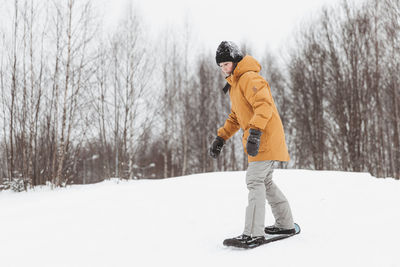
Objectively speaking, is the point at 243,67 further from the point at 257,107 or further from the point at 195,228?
the point at 195,228

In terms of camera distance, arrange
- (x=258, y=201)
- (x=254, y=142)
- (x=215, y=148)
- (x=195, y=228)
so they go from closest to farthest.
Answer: (x=254, y=142)
(x=258, y=201)
(x=215, y=148)
(x=195, y=228)

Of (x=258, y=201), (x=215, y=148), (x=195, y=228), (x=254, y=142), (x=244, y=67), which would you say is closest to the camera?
A: (x=254, y=142)

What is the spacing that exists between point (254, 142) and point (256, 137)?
4 cm

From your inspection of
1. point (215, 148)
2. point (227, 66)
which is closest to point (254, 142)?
point (215, 148)

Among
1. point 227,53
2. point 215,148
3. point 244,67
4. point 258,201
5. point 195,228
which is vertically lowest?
point 195,228

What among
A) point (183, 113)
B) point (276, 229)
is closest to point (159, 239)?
point (276, 229)

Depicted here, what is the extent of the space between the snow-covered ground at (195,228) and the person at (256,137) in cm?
19

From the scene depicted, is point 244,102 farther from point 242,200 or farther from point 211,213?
point 242,200

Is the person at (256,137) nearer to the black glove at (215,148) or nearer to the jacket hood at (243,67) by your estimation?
the jacket hood at (243,67)

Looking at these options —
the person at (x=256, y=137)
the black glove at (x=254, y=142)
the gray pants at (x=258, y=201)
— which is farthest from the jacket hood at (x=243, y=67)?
the gray pants at (x=258, y=201)

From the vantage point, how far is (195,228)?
2.98 m

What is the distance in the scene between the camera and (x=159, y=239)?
2.65m

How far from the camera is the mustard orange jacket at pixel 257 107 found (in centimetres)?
233

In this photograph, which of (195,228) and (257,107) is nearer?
(257,107)
